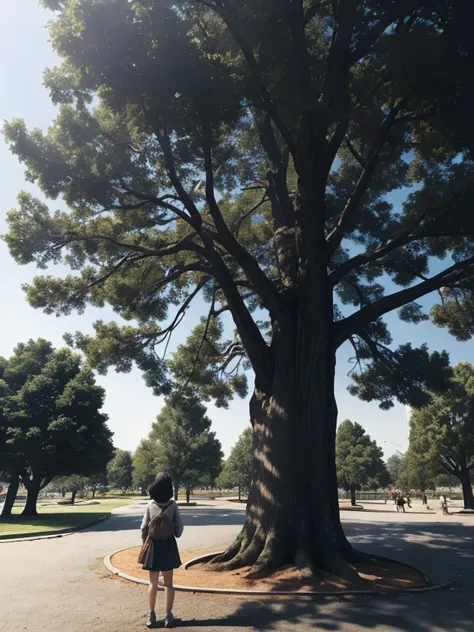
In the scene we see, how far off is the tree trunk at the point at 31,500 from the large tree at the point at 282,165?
16.2m

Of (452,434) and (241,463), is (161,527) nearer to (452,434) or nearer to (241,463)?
(452,434)

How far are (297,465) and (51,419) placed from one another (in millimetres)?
20579

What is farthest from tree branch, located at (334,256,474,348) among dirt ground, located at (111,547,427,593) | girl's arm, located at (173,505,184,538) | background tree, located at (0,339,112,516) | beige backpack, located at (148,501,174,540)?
background tree, located at (0,339,112,516)

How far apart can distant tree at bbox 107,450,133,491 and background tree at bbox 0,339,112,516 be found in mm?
59467

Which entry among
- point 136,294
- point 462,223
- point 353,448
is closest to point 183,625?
point 462,223

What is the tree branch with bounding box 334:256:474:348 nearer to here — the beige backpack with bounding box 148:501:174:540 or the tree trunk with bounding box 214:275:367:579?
the tree trunk with bounding box 214:275:367:579

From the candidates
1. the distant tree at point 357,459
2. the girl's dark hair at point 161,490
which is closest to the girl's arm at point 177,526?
the girl's dark hair at point 161,490

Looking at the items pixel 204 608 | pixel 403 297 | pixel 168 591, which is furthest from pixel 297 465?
pixel 403 297

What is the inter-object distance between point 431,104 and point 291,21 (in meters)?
3.19

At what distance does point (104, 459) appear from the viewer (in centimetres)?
2602

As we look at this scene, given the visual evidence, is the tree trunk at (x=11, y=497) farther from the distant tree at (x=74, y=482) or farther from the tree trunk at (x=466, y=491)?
the tree trunk at (x=466, y=491)

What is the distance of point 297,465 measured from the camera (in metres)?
8.30

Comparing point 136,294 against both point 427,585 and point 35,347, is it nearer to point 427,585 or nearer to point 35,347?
point 427,585

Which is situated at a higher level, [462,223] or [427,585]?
[462,223]
